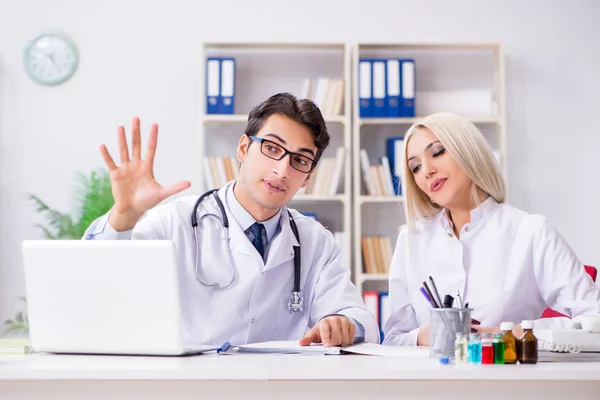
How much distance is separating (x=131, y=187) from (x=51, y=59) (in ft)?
9.64

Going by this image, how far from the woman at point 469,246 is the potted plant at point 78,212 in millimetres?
2314

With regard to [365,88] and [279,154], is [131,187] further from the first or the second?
[365,88]

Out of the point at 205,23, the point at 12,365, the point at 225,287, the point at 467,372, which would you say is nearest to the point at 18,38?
the point at 205,23

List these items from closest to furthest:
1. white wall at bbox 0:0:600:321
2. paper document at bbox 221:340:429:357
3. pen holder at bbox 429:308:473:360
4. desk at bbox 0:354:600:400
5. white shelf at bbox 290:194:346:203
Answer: desk at bbox 0:354:600:400 < pen holder at bbox 429:308:473:360 < paper document at bbox 221:340:429:357 < white shelf at bbox 290:194:346:203 < white wall at bbox 0:0:600:321

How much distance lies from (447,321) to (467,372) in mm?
211

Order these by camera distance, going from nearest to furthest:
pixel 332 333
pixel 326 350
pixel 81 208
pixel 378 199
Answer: pixel 326 350
pixel 332 333
pixel 378 199
pixel 81 208

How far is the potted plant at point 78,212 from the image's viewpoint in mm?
3998

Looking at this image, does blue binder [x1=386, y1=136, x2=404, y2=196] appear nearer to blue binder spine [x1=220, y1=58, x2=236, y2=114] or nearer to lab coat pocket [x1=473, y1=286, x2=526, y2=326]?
blue binder spine [x1=220, y1=58, x2=236, y2=114]

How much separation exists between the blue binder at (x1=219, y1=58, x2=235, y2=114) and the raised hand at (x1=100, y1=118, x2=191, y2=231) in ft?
7.83

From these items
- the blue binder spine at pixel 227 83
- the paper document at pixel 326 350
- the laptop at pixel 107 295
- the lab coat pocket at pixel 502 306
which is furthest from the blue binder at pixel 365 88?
the laptop at pixel 107 295

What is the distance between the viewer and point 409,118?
4.02m

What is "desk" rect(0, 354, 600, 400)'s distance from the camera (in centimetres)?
112

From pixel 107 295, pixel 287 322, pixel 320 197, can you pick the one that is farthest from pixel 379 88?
pixel 107 295

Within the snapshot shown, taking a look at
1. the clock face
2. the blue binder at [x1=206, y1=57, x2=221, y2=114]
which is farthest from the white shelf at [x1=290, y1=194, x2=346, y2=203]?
the clock face
